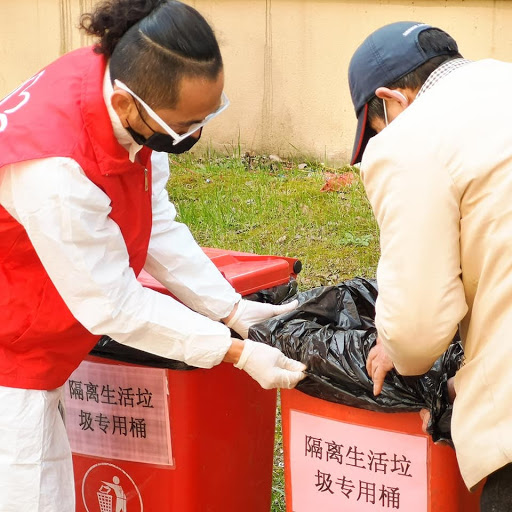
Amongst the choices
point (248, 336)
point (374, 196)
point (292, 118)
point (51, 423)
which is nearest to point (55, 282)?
point (51, 423)

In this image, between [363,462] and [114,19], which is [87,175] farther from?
[363,462]

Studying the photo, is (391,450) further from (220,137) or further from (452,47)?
(220,137)

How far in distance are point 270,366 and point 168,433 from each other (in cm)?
54

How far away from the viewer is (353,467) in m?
2.28

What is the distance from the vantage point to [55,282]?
82.7 inches

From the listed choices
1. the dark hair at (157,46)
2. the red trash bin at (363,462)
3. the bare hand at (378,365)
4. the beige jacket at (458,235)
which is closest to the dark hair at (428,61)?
the beige jacket at (458,235)

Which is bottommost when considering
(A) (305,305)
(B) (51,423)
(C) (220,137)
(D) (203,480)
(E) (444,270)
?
(C) (220,137)

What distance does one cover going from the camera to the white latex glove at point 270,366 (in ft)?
7.35

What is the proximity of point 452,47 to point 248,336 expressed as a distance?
98 centimetres

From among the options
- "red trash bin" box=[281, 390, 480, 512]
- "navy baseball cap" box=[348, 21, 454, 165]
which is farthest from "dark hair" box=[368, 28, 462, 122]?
"red trash bin" box=[281, 390, 480, 512]

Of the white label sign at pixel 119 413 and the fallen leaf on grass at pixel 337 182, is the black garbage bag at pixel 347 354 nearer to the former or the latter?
the white label sign at pixel 119 413

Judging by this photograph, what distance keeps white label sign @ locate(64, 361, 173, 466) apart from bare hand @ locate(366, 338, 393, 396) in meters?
0.71

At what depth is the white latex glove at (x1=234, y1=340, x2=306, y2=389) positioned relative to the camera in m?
2.24

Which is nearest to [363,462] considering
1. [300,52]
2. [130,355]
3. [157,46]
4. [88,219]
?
[130,355]
